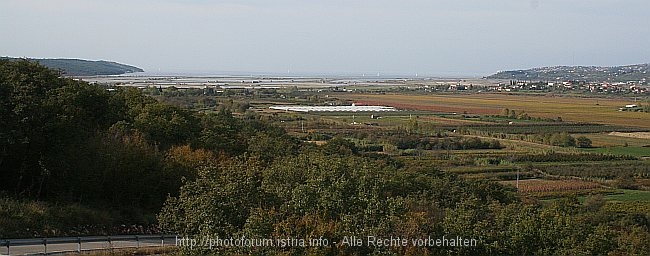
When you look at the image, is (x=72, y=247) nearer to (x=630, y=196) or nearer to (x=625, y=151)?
(x=630, y=196)

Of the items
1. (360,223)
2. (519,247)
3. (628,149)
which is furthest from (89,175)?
(628,149)

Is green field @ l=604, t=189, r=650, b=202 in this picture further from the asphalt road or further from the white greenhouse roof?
the white greenhouse roof

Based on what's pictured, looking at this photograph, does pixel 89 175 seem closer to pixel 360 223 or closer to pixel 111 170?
pixel 111 170

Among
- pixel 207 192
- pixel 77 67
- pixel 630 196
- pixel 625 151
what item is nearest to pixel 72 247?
pixel 207 192

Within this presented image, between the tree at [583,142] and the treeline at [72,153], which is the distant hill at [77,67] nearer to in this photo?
the tree at [583,142]

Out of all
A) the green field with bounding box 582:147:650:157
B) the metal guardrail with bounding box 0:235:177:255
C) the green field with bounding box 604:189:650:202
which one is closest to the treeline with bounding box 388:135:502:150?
the green field with bounding box 582:147:650:157

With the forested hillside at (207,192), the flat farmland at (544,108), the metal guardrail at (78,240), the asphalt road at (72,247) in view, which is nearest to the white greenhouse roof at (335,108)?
the flat farmland at (544,108)

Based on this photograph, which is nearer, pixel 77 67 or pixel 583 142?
pixel 583 142

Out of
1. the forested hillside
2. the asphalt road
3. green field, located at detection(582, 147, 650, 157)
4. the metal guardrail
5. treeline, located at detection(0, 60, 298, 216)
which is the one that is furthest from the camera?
green field, located at detection(582, 147, 650, 157)

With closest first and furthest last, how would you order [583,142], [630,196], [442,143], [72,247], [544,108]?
[72,247], [630,196], [442,143], [583,142], [544,108]
